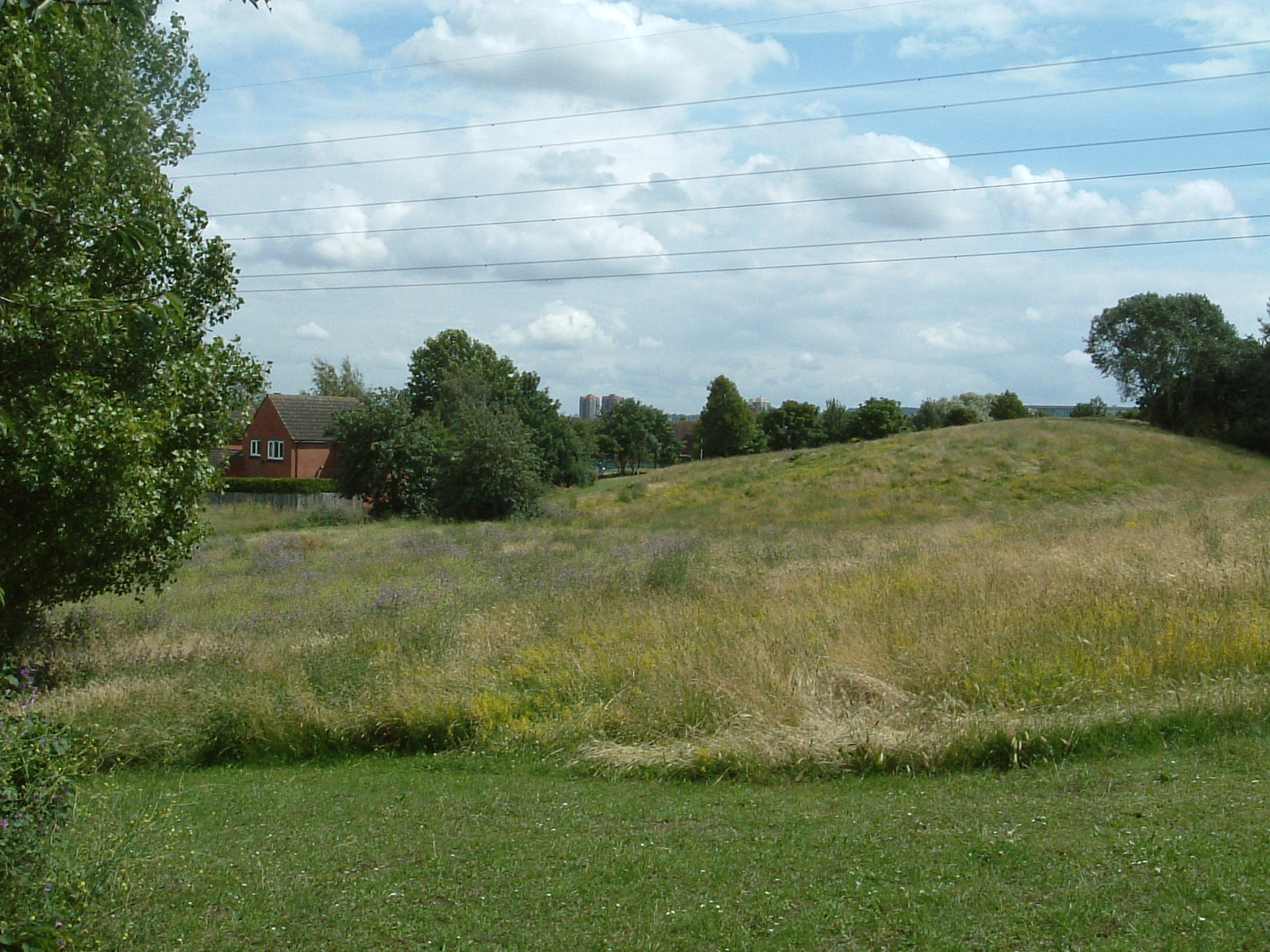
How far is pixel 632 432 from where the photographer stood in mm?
112438

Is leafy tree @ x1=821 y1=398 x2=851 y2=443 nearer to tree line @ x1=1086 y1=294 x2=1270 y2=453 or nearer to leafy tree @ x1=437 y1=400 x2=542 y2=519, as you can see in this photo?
tree line @ x1=1086 y1=294 x2=1270 y2=453

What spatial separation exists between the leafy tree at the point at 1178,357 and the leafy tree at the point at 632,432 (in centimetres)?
5271

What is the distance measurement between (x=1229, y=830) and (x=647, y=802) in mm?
3467

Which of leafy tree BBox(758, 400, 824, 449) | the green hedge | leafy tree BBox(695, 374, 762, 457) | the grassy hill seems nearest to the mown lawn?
the grassy hill

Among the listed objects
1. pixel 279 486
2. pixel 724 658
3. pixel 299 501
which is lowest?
pixel 724 658

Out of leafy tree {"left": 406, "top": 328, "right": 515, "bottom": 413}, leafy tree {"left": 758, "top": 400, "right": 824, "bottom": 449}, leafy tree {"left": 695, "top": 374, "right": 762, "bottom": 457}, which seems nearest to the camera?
leafy tree {"left": 406, "top": 328, "right": 515, "bottom": 413}

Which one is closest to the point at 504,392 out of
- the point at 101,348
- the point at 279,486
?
the point at 279,486

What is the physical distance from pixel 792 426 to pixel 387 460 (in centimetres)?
7077

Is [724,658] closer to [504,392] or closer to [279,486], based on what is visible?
[279,486]

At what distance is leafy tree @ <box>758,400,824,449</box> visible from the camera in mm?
110181

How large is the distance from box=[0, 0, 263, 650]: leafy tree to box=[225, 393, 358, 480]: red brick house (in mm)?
53607

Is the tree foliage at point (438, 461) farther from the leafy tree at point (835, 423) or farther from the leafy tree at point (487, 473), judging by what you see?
the leafy tree at point (835, 423)

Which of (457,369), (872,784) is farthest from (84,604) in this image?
(457,369)

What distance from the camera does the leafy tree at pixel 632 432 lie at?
11288 cm
